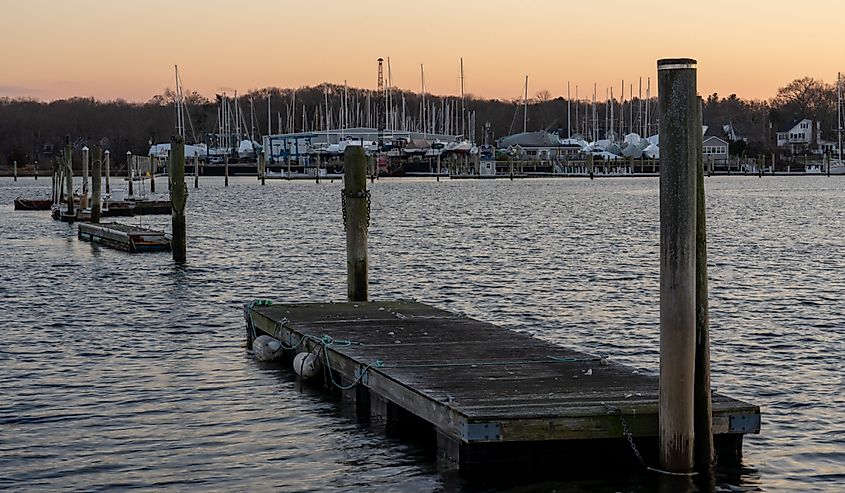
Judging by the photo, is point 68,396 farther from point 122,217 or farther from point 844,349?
point 122,217

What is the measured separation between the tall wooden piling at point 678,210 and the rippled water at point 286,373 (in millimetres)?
1848

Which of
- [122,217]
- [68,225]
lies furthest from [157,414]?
[122,217]

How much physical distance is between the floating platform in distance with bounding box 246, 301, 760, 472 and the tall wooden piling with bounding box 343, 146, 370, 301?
3.57m

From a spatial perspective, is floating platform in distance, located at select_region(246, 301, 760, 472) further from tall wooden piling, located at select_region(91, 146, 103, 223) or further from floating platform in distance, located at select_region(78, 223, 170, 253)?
tall wooden piling, located at select_region(91, 146, 103, 223)

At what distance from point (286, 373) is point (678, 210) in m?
9.10

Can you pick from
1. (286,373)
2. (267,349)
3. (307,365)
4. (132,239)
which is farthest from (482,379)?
(132,239)

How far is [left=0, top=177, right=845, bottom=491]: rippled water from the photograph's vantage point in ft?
46.9

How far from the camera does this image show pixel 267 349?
20.1 m

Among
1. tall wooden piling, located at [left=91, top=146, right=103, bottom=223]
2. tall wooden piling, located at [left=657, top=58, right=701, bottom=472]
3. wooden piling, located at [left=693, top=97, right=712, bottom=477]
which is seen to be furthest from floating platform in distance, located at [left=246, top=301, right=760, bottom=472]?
tall wooden piling, located at [left=91, top=146, right=103, bottom=223]

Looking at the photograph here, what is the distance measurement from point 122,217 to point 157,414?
5473 centimetres

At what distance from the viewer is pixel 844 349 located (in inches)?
872

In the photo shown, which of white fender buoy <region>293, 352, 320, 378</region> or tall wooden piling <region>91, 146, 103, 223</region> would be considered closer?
white fender buoy <region>293, 352, 320, 378</region>

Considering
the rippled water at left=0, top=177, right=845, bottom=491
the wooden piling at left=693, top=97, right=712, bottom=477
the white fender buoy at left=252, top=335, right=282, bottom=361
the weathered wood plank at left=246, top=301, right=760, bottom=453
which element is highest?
the wooden piling at left=693, top=97, right=712, bottom=477

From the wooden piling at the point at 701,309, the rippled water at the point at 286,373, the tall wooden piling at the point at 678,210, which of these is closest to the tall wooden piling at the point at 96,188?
the rippled water at the point at 286,373
